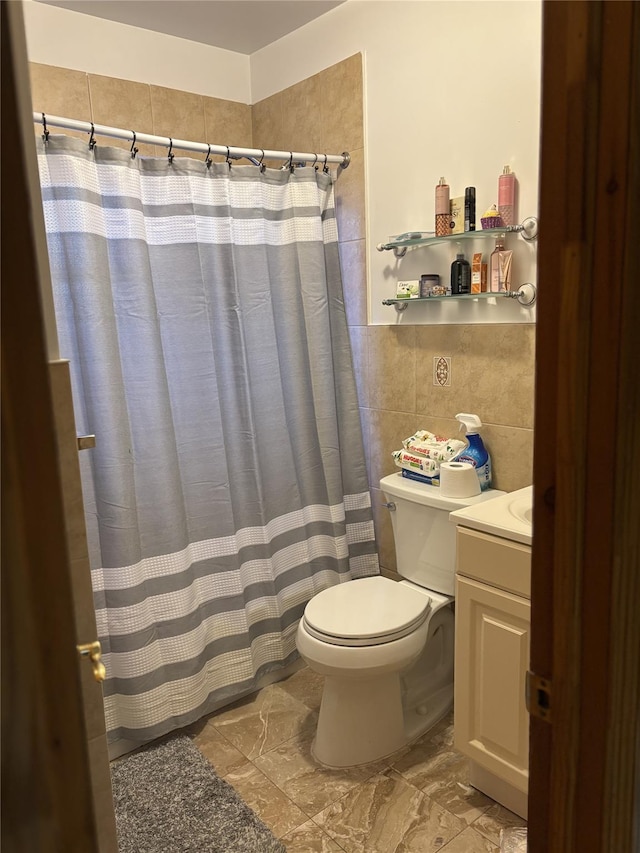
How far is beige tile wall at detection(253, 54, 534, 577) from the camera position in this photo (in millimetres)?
2043

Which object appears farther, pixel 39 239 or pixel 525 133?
pixel 525 133

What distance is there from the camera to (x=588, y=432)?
0.62 meters

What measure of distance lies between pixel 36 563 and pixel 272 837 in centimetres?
163

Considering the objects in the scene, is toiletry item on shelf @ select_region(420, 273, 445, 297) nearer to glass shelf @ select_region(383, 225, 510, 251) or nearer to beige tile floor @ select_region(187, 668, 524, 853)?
glass shelf @ select_region(383, 225, 510, 251)

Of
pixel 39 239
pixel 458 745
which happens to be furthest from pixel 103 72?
pixel 458 745

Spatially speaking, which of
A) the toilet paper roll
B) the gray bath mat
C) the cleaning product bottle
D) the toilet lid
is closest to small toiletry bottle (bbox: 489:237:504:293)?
the cleaning product bottle

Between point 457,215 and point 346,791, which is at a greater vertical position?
point 457,215

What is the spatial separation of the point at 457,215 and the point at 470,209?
0.06 metres

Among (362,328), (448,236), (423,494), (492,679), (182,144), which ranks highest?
(182,144)

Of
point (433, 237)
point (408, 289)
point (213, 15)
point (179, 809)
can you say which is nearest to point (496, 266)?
point (433, 237)

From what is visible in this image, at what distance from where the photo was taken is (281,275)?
92.6 inches

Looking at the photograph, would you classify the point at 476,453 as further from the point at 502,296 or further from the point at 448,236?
the point at 448,236

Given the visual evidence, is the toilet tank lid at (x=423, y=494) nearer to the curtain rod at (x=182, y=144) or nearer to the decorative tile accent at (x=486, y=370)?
the decorative tile accent at (x=486, y=370)

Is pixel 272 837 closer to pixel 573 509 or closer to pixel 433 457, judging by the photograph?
pixel 433 457
